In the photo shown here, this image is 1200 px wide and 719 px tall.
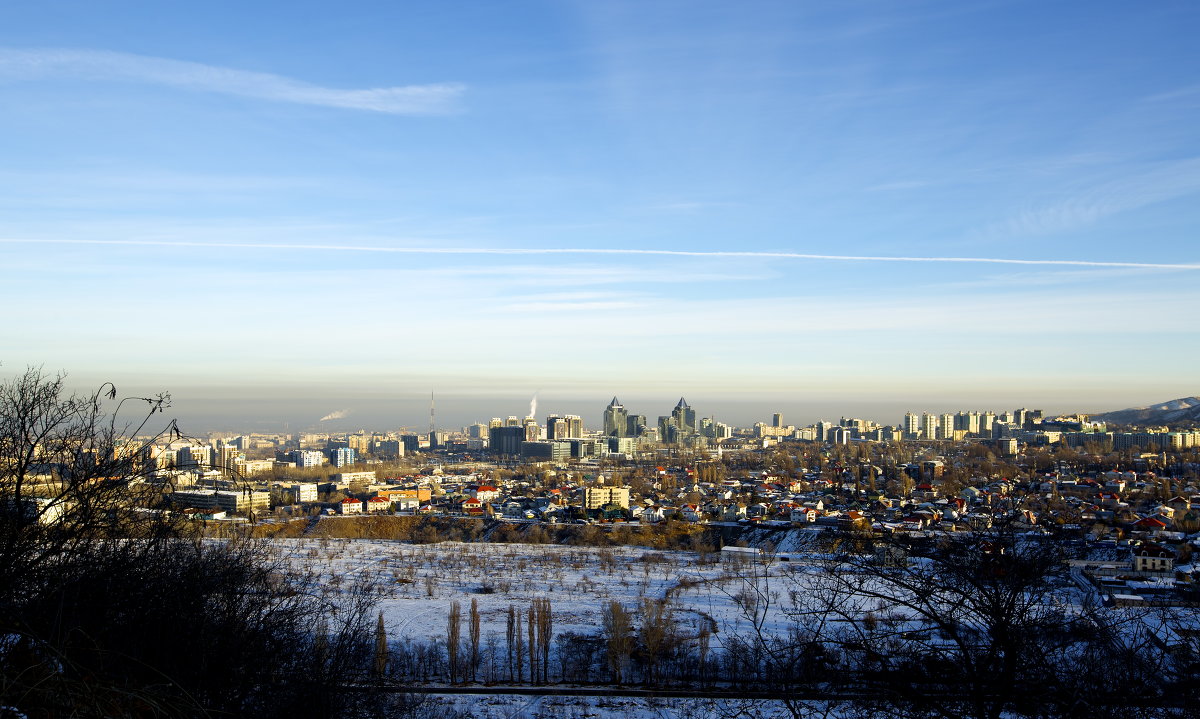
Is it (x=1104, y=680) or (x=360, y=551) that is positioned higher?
(x=1104, y=680)

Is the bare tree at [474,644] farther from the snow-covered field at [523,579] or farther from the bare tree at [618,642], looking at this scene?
the bare tree at [618,642]

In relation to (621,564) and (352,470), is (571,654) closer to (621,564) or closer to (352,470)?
(621,564)

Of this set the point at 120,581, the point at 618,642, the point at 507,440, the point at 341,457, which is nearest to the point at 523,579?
the point at 618,642

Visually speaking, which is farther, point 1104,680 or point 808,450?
point 808,450

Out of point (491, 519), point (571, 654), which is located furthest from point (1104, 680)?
point (491, 519)

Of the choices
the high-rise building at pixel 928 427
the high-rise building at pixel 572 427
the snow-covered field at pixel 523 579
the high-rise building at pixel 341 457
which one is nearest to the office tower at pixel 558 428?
the high-rise building at pixel 572 427

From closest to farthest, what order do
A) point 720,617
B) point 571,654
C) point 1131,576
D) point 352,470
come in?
point 571,654
point 720,617
point 1131,576
point 352,470

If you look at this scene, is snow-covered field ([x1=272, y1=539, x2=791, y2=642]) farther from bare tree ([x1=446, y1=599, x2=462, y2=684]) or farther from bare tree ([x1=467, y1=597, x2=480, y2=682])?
bare tree ([x1=446, y1=599, x2=462, y2=684])

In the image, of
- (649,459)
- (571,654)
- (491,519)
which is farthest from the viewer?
(649,459)
